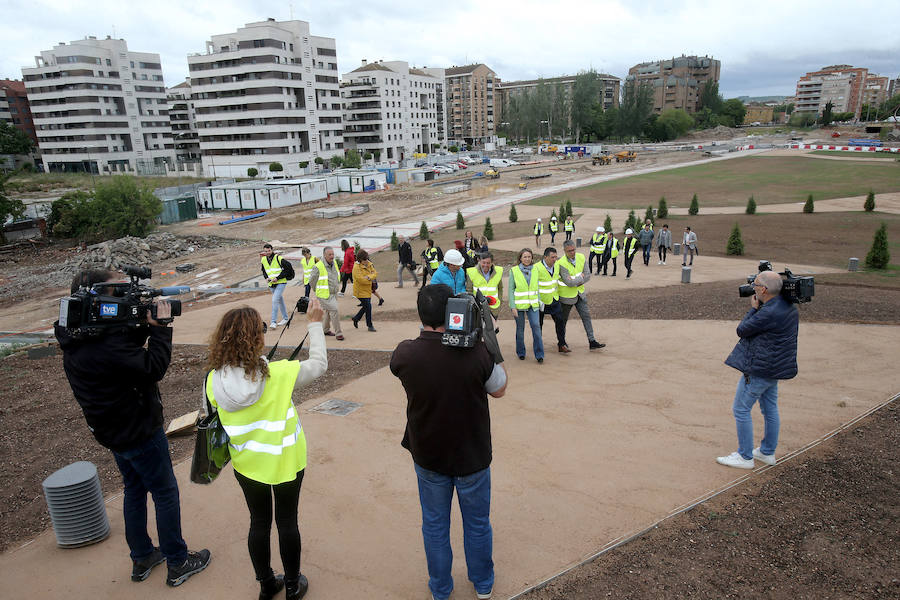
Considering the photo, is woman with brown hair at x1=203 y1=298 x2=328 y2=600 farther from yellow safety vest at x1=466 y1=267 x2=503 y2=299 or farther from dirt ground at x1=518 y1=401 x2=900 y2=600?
yellow safety vest at x1=466 y1=267 x2=503 y2=299

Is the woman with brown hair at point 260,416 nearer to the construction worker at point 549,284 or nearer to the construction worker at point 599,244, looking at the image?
the construction worker at point 549,284

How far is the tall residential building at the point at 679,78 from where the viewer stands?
158 metres

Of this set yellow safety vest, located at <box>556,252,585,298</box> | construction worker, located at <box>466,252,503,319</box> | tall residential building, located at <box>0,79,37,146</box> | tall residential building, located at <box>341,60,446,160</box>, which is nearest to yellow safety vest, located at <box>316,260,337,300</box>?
construction worker, located at <box>466,252,503,319</box>

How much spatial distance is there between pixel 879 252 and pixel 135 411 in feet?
67.0

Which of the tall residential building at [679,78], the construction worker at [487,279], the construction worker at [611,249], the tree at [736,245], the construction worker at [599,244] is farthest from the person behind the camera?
the tall residential building at [679,78]

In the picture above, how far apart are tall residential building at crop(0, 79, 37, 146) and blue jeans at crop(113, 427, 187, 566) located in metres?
123

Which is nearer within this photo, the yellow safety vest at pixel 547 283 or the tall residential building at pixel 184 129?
the yellow safety vest at pixel 547 283

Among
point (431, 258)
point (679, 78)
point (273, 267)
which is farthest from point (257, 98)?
point (679, 78)

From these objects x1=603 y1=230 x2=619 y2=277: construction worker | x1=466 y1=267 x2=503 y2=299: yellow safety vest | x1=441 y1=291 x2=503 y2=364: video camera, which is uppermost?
x1=441 y1=291 x2=503 y2=364: video camera

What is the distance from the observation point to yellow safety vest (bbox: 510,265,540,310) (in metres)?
8.31

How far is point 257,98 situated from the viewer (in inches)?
2992

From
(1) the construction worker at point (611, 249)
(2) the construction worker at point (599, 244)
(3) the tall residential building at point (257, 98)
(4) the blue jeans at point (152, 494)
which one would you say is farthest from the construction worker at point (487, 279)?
(3) the tall residential building at point (257, 98)

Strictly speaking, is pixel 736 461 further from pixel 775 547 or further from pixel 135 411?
pixel 135 411

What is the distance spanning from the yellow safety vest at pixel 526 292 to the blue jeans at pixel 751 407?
3.68 meters
